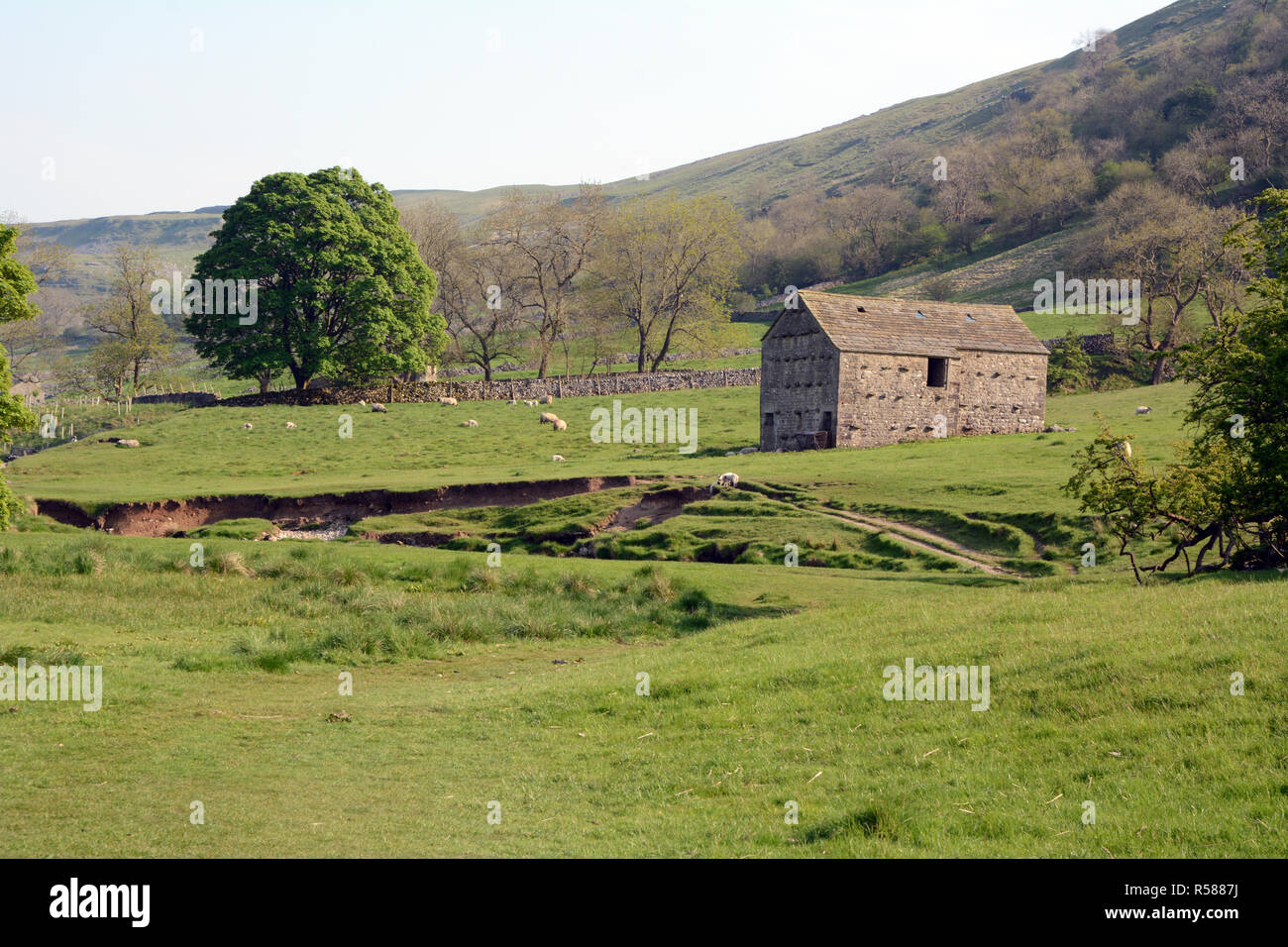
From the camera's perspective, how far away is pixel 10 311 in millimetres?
25328

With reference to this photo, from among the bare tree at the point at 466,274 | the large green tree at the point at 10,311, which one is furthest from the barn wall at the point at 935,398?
the bare tree at the point at 466,274

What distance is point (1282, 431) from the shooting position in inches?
902

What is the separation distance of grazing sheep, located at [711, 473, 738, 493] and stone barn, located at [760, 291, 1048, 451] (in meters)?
11.4

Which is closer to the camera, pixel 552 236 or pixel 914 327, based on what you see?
pixel 914 327

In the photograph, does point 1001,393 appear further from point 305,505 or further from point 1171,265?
point 305,505

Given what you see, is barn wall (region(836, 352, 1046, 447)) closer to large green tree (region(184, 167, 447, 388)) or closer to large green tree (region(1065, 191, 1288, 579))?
large green tree (region(1065, 191, 1288, 579))

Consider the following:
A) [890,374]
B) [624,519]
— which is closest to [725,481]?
[624,519]

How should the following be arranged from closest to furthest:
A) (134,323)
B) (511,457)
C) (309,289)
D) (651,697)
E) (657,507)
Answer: (651,697) → (657,507) → (511,457) → (309,289) → (134,323)

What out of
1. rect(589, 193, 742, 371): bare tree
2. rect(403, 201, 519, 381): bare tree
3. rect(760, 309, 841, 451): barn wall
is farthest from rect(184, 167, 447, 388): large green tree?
rect(760, 309, 841, 451): barn wall

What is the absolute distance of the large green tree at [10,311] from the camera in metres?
25.1

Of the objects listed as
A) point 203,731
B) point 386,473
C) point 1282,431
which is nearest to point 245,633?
point 203,731

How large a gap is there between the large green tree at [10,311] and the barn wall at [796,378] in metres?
36.5

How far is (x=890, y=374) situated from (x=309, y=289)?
3810 cm
